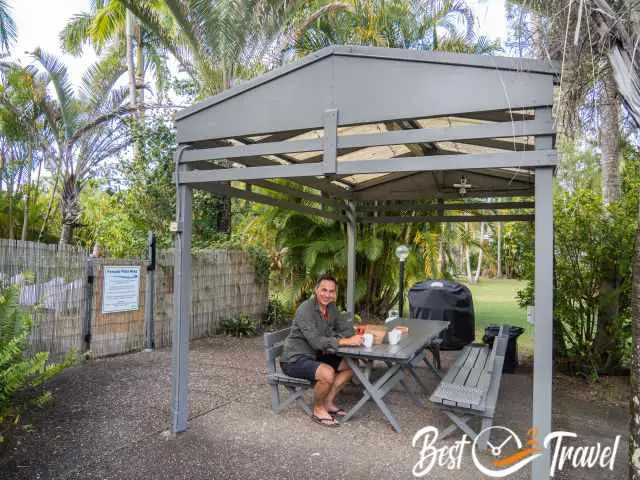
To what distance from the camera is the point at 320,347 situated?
4352 millimetres

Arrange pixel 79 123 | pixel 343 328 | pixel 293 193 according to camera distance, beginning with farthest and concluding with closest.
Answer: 1. pixel 79 123
2. pixel 293 193
3. pixel 343 328

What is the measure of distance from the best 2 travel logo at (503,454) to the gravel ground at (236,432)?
0.05m

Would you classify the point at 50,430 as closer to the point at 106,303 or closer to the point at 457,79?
the point at 106,303

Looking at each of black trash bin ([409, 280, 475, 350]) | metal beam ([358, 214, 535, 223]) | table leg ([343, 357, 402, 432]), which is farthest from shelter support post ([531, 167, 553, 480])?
black trash bin ([409, 280, 475, 350])

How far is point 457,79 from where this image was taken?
10.8 ft

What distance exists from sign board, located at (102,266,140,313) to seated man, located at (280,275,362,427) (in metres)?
3.66

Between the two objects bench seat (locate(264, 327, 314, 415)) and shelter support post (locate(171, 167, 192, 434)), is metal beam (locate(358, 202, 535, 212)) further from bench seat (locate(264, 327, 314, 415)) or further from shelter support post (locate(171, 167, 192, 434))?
shelter support post (locate(171, 167, 192, 434))

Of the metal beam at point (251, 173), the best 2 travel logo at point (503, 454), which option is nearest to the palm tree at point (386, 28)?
the metal beam at point (251, 173)

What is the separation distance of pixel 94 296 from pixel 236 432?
372 centimetres

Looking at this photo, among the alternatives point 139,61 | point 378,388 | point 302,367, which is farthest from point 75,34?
point 378,388

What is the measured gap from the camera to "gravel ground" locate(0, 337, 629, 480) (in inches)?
139

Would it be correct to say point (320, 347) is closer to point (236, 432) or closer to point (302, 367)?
point (302, 367)

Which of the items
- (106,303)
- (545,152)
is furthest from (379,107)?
(106,303)

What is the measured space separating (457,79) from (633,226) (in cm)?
393
